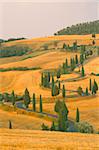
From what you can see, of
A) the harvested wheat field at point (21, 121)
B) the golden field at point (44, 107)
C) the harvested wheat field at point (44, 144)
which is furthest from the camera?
the harvested wheat field at point (21, 121)

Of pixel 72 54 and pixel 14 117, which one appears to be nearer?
pixel 14 117

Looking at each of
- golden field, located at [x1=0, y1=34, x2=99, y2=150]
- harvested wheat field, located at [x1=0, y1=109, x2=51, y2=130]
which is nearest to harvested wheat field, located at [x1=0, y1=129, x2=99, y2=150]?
golden field, located at [x1=0, y1=34, x2=99, y2=150]

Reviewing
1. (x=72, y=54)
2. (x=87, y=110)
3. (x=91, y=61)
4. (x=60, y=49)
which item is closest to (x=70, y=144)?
(x=87, y=110)

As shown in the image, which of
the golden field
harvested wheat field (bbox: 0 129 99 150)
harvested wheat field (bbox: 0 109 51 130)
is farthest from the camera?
harvested wheat field (bbox: 0 109 51 130)

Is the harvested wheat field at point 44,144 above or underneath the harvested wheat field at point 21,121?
above

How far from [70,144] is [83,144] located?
814mm

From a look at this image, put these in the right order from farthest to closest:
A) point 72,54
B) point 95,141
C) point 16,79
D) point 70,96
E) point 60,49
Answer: point 60,49, point 72,54, point 16,79, point 70,96, point 95,141

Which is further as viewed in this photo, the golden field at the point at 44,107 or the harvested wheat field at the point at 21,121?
the harvested wheat field at the point at 21,121

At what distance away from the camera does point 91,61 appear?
148875 millimetres

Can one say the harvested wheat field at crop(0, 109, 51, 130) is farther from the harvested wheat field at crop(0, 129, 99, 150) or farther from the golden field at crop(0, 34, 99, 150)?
the harvested wheat field at crop(0, 129, 99, 150)

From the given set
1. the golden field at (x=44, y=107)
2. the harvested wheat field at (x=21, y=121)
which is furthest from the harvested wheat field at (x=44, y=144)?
the harvested wheat field at (x=21, y=121)

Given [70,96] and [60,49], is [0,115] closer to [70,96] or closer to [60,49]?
[70,96]

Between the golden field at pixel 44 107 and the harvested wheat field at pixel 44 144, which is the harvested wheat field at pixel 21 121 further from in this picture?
the harvested wheat field at pixel 44 144

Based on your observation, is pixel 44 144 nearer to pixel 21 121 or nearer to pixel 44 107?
pixel 21 121
